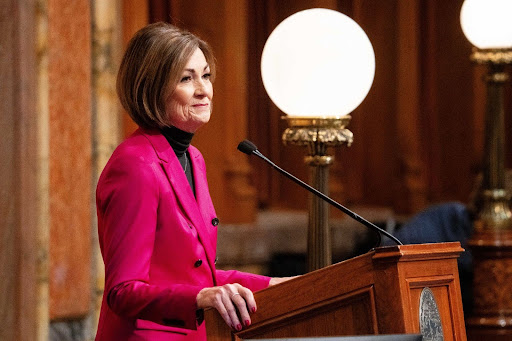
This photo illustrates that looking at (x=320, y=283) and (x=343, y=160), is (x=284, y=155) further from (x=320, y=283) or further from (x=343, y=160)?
(x=320, y=283)

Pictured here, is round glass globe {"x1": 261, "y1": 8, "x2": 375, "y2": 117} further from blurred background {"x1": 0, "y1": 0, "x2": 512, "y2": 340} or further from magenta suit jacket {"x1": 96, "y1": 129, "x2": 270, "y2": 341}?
magenta suit jacket {"x1": 96, "y1": 129, "x2": 270, "y2": 341}

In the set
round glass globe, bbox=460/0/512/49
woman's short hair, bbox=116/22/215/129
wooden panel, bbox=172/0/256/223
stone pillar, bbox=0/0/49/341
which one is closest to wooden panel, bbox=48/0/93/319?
stone pillar, bbox=0/0/49/341

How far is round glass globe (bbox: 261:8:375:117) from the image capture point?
3531 mm

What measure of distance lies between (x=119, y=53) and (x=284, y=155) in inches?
122

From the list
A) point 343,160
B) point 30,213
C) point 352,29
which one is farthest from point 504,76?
point 343,160

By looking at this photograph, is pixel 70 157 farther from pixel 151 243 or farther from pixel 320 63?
pixel 151 243

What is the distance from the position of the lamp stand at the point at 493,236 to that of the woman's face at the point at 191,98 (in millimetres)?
2851

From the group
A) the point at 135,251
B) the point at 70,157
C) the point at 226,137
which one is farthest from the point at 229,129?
the point at 135,251

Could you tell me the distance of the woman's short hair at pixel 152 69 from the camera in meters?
2.54

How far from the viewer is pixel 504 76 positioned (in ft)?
17.0

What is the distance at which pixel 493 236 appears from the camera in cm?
518

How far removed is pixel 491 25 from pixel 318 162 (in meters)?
1.98

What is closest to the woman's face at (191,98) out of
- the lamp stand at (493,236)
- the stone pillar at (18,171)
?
the stone pillar at (18,171)

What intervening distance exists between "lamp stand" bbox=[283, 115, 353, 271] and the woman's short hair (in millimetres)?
1014
